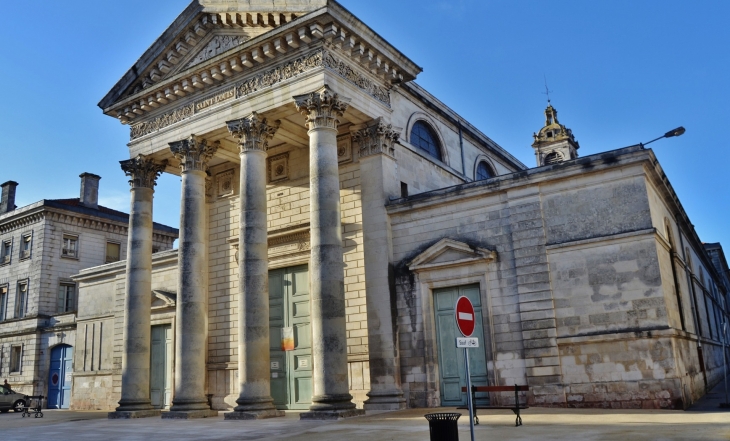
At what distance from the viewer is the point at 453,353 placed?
16.9 meters

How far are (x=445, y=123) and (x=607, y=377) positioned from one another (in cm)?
1195

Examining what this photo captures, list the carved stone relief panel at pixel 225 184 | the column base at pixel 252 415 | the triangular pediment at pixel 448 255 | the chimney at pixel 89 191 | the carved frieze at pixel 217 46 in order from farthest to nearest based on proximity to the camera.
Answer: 1. the chimney at pixel 89 191
2. the carved stone relief panel at pixel 225 184
3. the carved frieze at pixel 217 46
4. the triangular pediment at pixel 448 255
5. the column base at pixel 252 415

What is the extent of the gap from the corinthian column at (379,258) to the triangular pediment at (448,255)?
1.03 meters

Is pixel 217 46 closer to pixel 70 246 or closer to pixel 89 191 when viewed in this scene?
pixel 70 246

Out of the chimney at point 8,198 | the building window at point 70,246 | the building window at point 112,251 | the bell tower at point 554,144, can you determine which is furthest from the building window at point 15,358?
the bell tower at point 554,144

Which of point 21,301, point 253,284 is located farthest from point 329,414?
point 21,301

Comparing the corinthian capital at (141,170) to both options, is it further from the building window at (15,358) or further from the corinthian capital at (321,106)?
the building window at (15,358)

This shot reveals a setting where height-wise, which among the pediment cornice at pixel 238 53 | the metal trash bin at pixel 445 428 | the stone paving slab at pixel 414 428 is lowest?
the stone paving slab at pixel 414 428

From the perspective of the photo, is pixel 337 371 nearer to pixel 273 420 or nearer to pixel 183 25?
pixel 273 420

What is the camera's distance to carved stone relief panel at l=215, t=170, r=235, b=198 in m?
22.2

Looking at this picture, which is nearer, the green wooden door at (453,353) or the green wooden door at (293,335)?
the green wooden door at (453,353)

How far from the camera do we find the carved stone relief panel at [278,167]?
68.3 ft

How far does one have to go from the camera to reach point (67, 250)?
35812 millimetres

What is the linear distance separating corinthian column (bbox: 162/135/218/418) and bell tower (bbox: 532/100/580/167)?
2271 centimetres
